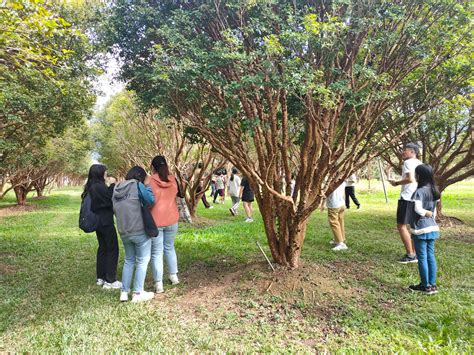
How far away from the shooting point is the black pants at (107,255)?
514cm

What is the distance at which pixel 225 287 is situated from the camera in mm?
4668

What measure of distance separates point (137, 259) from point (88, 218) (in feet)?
3.51

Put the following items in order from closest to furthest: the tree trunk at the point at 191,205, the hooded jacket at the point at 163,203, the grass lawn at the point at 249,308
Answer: the grass lawn at the point at 249,308
the hooded jacket at the point at 163,203
the tree trunk at the point at 191,205

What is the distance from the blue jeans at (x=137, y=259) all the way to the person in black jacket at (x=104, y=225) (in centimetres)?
69

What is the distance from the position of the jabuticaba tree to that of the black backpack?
169 cm

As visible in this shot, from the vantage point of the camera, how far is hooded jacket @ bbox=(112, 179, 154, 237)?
14.4ft

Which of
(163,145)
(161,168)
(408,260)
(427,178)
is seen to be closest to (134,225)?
(161,168)

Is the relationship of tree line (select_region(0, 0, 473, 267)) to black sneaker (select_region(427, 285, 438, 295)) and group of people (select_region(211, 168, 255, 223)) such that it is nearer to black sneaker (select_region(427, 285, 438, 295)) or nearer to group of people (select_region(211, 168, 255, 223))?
black sneaker (select_region(427, 285, 438, 295))

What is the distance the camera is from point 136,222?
439 cm

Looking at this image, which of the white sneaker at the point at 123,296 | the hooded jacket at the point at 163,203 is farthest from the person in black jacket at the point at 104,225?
the hooded jacket at the point at 163,203

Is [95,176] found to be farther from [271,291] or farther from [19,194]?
[19,194]

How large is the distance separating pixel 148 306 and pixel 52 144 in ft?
59.2

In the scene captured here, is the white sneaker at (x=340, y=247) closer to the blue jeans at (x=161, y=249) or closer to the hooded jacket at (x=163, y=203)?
the blue jeans at (x=161, y=249)

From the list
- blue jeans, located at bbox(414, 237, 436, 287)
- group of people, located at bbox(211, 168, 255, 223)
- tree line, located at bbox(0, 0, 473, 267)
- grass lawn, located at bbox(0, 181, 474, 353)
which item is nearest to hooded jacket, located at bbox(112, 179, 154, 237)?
grass lawn, located at bbox(0, 181, 474, 353)
